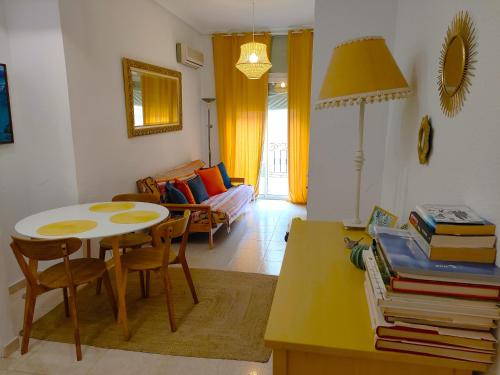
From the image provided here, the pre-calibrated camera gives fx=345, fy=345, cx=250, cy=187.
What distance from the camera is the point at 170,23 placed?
4609 mm

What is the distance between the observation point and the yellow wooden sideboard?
86 cm

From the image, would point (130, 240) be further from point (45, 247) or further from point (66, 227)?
point (45, 247)

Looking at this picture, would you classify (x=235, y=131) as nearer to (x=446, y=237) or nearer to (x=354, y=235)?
(x=354, y=235)

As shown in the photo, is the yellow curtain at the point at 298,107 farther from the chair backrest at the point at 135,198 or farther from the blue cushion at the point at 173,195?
the chair backrest at the point at 135,198

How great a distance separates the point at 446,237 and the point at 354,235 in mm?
758

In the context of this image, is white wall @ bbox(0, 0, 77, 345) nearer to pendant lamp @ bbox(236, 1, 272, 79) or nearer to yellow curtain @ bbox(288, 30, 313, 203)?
pendant lamp @ bbox(236, 1, 272, 79)

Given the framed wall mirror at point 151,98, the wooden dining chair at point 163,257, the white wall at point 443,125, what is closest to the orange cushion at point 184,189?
the framed wall mirror at point 151,98

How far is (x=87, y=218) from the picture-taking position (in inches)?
94.4

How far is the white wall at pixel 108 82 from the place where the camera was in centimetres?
290

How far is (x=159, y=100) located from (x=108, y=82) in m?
1.05

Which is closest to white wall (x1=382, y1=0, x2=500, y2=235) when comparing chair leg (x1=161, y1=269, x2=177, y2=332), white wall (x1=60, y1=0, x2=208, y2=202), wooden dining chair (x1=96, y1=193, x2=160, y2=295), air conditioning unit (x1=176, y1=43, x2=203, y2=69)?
chair leg (x1=161, y1=269, x2=177, y2=332)

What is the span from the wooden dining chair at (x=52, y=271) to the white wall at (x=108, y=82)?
902 millimetres

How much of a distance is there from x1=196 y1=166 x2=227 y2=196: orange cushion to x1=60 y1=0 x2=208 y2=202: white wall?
54 centimetres

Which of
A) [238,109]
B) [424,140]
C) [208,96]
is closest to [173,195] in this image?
[238,109]
